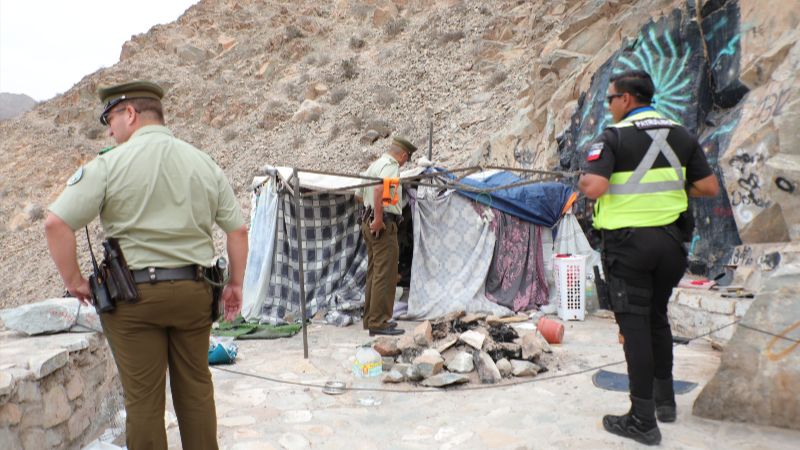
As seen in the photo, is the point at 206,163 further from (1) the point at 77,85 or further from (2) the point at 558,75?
(1) the point at 77,85

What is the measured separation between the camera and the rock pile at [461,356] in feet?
13.5

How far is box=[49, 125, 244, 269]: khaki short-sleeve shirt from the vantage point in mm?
2059

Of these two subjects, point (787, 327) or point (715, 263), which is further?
point (715, 263)

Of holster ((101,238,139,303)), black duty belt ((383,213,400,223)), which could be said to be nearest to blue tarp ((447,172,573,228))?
black duty belt ((383,213,400,223))

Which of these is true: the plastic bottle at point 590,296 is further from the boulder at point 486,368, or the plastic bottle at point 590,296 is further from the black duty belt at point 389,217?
the boulder at point 486,368

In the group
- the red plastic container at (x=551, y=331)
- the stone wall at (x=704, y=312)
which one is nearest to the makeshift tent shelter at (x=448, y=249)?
the red plastic container at (x=551, y=331)

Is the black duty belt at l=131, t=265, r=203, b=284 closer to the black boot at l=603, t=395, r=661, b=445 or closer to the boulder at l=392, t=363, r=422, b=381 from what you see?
the black boot at l=603, t=395, r=661, b=445

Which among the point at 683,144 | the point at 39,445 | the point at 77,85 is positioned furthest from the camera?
the point at 77,85

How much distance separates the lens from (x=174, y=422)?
3.42 m

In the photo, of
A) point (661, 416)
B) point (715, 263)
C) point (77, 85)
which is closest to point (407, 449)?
point (661, 416)

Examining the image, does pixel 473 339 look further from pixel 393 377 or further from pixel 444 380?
pixel 393 377

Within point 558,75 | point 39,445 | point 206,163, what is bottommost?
point 39,445

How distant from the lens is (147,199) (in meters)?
2.12

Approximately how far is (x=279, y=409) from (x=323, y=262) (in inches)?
138
